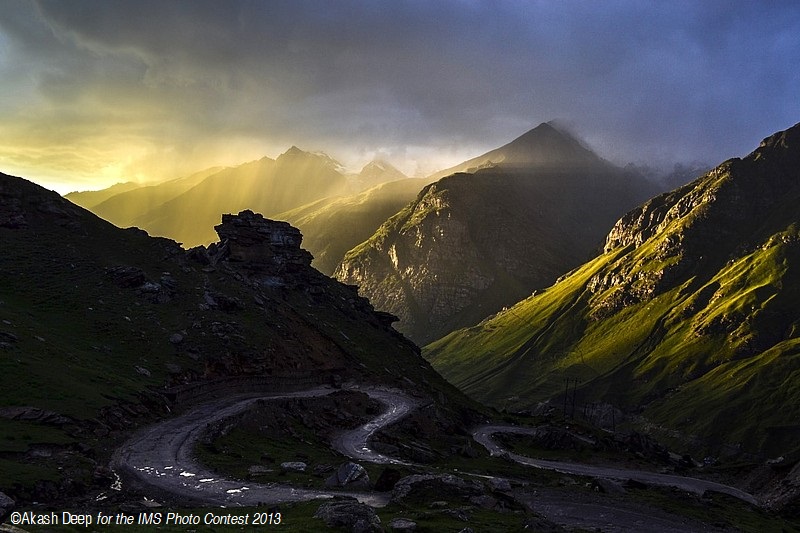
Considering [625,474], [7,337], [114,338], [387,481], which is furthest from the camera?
[625,474]

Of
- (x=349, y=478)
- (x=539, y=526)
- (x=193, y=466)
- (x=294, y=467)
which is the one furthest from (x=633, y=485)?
(x=193, y=466)

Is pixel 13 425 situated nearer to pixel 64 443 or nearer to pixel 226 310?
pixel 64 443

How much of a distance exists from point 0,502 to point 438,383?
145179mm

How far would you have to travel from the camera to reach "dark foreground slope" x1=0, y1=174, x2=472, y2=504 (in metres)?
50.3

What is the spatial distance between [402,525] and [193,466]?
2541 cm

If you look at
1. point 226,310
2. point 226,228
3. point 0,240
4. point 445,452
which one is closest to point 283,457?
point 445,452

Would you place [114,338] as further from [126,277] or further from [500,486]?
[500,486]

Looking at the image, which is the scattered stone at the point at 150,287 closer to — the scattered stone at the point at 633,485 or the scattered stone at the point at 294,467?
the scattered stone at the point at 294,467

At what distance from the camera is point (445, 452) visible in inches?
3767

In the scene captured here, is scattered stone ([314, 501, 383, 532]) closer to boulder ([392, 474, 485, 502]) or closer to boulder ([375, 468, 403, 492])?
boulder ([392, 474, 485, 502])

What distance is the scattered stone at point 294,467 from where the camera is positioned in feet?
181

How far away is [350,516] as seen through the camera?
3300 cm

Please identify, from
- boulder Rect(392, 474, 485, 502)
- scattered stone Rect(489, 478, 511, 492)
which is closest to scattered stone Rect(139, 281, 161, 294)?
scattered stone Rect(489, 478, 511, 492)

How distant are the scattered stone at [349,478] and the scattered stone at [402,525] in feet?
42.1
